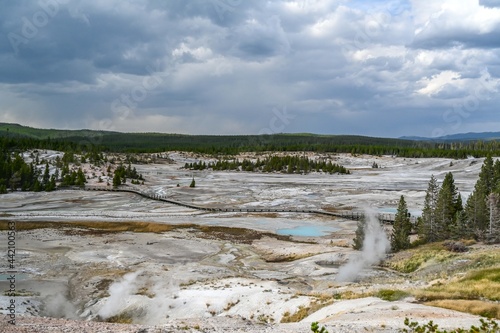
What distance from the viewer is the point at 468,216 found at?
158 ft

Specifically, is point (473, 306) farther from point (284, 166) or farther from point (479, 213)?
point (284, 166)

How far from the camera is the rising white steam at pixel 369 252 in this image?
36.1 m

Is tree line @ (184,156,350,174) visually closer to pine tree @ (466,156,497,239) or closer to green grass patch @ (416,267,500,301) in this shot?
pine tree @ (466,156,497,239)

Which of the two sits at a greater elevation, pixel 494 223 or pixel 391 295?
pixel 494 223

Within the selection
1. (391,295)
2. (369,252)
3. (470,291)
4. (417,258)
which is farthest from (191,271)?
(470,291)

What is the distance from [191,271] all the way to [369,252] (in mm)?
15976

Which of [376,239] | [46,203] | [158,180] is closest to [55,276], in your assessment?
[376,239]

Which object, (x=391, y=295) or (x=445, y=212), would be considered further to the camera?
(x=445, y=212)

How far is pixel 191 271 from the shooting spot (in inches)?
1487

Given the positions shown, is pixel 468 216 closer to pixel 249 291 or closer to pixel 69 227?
pixel 249 291

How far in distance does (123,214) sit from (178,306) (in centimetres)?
4516

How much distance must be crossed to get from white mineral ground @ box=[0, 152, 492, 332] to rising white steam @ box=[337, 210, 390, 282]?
89cm
